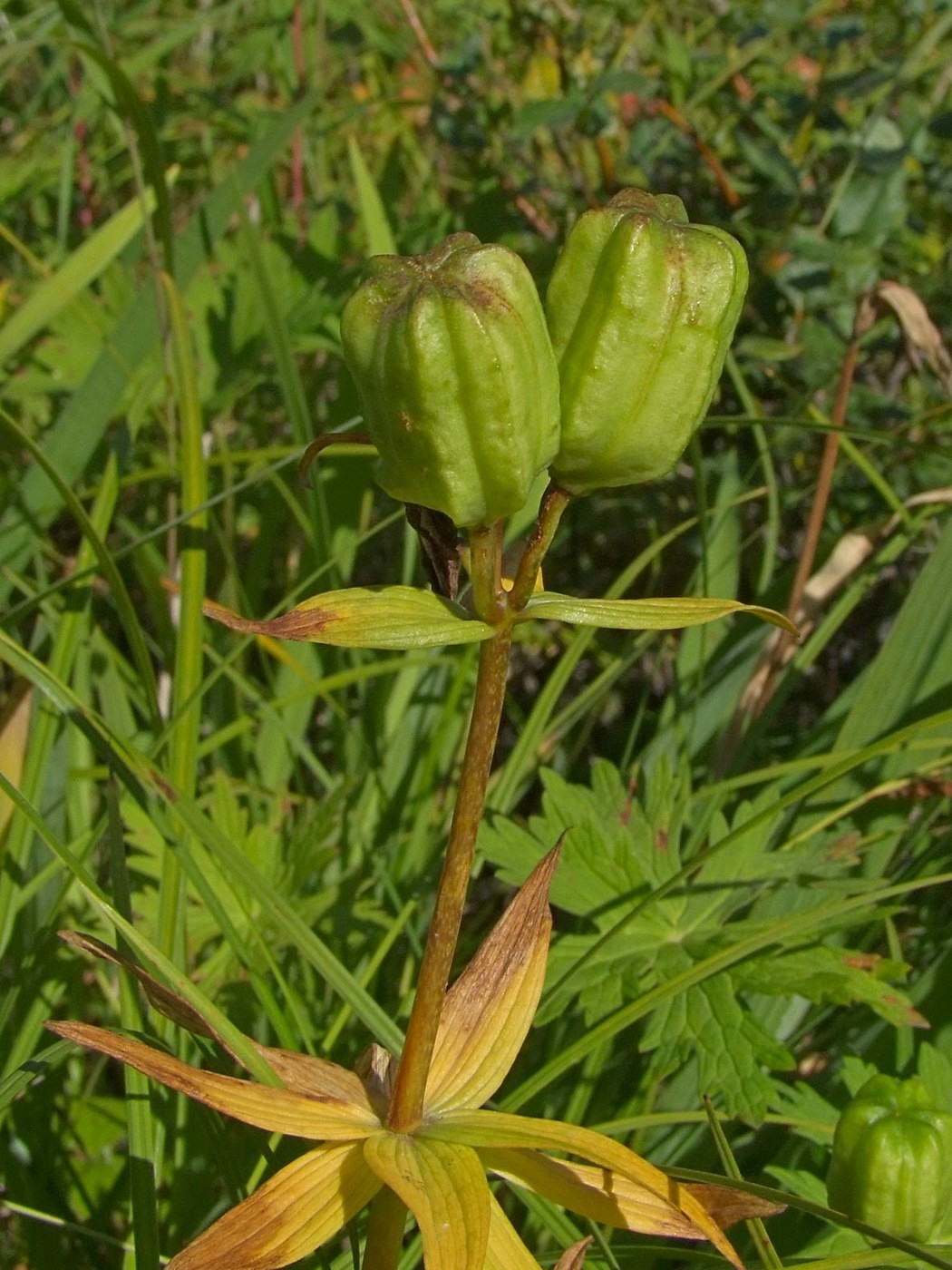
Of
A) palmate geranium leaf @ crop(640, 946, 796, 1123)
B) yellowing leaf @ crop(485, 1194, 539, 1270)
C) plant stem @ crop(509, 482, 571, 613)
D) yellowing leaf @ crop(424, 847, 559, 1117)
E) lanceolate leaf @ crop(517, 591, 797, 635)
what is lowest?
palmate geranium leaf @ crop(640, 946, 796, 1123)

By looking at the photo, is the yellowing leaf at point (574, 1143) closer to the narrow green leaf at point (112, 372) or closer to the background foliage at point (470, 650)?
the background foliage at point (470, 650)

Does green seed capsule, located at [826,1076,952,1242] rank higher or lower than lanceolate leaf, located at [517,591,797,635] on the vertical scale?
lower

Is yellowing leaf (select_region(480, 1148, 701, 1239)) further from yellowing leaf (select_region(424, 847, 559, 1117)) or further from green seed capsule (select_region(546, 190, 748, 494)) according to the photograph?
green seed capsule (select_region(546, 190, 748, 494))

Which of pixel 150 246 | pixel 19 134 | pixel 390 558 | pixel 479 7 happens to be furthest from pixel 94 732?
pixel 19 134

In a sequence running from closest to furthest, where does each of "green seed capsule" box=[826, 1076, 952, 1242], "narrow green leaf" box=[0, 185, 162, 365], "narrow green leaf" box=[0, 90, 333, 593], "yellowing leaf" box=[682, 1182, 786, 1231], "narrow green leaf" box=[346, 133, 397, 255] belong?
"yellowing leaf" box=[682, 1182, 786, 1231] → "green seed capsule" box=[826, 1076, 952, 1242] → "narrow green leaf" box=[0, 90, 333, 593] → "narrow green leaf" box=[0, 185, 162, 365] → "narrow green leaf" box=[346, 133, 397, 255]

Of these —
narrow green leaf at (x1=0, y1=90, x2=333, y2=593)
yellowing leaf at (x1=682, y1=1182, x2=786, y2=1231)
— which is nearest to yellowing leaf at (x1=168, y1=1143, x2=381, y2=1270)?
yellowing leaf at (x1=682, y1=1182, x2=786, y2=1231)

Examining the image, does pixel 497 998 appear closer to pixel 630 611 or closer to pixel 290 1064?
pixel 290 1064

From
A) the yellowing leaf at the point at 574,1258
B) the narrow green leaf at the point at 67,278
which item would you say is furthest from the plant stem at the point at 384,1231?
the narrow green leaf at the point at 67,278
